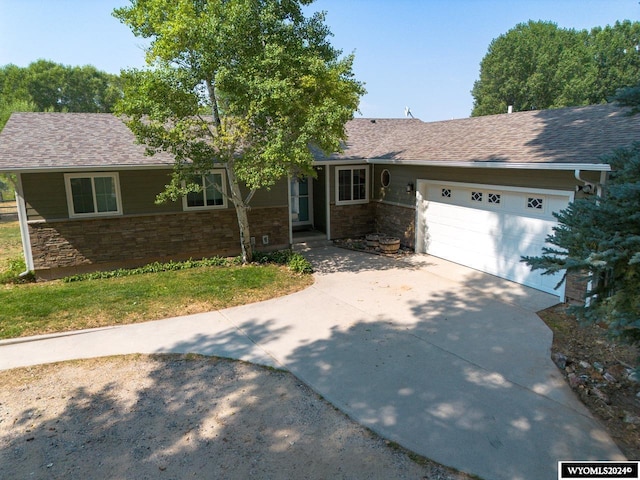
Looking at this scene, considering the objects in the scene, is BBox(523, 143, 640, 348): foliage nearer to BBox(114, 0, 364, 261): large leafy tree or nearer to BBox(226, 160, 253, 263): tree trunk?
BBox(114, 0, 364, 261): large leafy tree

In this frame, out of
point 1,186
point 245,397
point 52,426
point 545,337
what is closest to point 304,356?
point 245,397

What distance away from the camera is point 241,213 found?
35.8ft

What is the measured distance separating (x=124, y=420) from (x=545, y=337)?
6.00 meters

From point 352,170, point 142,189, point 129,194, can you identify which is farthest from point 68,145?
point 352,170

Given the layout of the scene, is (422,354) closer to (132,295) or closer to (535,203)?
(535,203)

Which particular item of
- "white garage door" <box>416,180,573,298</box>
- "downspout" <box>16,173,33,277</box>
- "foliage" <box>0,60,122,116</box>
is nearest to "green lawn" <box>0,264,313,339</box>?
"downspout" <box>16,173,33,277</box>

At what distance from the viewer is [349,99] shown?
10.1 meters

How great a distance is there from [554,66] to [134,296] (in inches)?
1561

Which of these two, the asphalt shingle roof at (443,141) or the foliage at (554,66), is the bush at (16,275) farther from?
the foliage at (554,66)

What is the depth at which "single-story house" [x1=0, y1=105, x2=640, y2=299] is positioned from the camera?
343 inches

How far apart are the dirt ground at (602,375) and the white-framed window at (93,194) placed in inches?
383

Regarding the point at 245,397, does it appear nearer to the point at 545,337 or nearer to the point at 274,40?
the point at 545,337

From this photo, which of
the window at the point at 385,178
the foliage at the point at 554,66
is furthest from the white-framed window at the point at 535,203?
the foliage at the point at 554,66

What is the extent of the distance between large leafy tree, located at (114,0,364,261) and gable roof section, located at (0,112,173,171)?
1.45m
